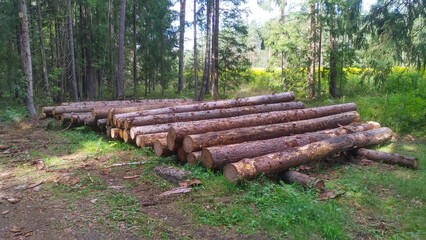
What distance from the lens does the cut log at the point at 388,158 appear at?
7043 millimetres

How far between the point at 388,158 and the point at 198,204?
5005mm

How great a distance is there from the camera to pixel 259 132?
24.9 ft

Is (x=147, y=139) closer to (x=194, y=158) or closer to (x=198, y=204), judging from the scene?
(x=194, y=158)

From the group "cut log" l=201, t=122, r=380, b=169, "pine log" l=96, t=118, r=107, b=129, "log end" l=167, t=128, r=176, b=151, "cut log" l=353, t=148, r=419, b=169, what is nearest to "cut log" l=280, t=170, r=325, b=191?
"cut log" l=201, t=122, r=380, b=169

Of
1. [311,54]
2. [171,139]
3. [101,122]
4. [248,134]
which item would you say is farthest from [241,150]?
[311,54]

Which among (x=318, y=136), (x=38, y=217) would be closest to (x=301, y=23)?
(x=318, y=136)

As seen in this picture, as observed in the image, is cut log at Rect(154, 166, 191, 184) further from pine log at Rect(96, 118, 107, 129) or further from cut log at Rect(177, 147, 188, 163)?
pine log at Rect(96, 118, 107, 129)

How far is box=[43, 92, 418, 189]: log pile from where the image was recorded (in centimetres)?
614

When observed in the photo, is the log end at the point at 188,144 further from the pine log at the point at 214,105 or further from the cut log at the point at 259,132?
the pine log at the point at 214,105

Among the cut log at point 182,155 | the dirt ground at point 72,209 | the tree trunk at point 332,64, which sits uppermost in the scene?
the tree trunk at point 332,64

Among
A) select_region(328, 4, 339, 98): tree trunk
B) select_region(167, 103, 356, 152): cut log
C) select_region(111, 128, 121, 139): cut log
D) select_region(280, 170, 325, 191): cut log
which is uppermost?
select_region(328, 4, 339, 98): tree trunk

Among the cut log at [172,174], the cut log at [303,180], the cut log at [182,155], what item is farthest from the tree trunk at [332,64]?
the cut log at [172,174]

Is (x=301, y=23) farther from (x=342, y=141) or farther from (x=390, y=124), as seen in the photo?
(x=342, y=141)

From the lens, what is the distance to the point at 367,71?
1166 cm
